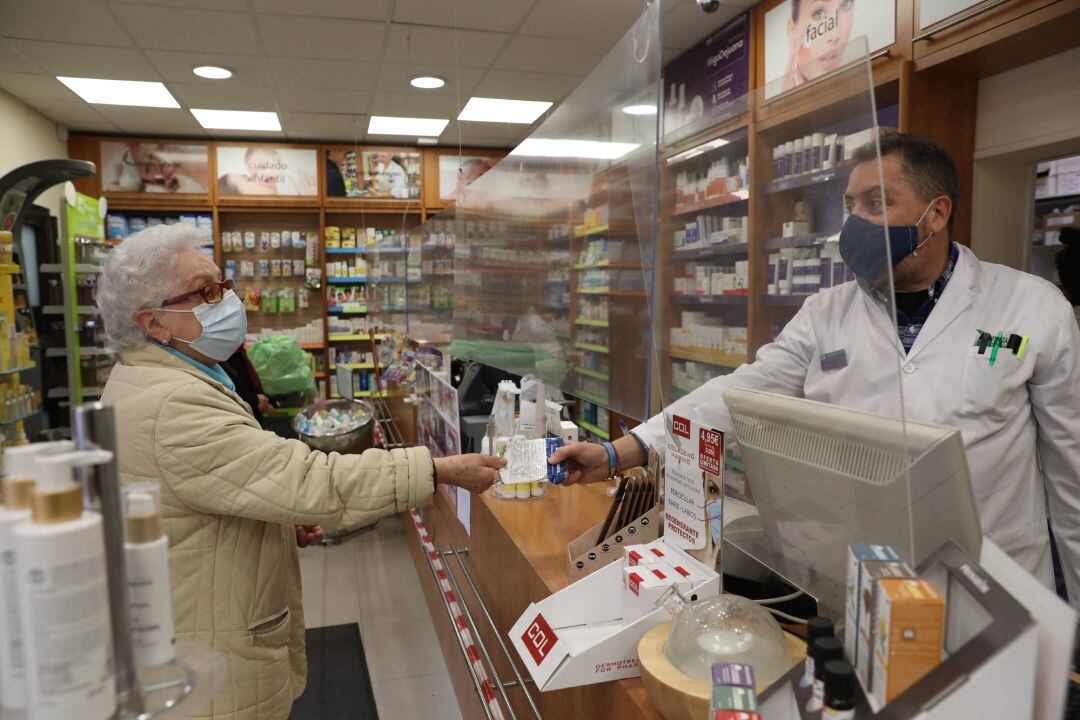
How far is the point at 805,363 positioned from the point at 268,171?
7581 mm

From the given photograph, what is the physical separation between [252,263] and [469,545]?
6682mm

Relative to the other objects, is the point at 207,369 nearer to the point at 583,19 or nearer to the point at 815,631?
the point at 815,631

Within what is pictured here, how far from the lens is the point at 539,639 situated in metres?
1.37

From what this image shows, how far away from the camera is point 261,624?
166 centimetres

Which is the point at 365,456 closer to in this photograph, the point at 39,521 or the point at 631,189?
the point at 631,189

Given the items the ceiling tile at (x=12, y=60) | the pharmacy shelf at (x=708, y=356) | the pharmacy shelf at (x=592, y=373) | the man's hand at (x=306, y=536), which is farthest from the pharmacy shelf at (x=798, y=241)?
the ceiling tile at (x=12, y=60)

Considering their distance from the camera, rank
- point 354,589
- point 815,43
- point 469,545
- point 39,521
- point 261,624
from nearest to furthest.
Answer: point 39,521 < point 261,624 < point 469,545 < point 815,43 < point 354,589

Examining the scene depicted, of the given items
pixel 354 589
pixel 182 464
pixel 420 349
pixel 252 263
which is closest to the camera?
pixel 182 464

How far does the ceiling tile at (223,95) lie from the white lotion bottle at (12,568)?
6.18m

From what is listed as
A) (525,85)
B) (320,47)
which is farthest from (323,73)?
(525,85)

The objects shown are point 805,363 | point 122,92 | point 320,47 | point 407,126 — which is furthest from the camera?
point 407,126

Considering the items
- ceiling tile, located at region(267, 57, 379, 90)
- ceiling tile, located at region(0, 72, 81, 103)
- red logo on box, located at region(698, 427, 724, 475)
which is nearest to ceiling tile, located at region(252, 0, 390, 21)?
ceiling tile, located at region(267, 57, 379, 90)

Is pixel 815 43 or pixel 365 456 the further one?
pixel 815 43

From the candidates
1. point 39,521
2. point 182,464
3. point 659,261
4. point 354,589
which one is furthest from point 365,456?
point 354,589
